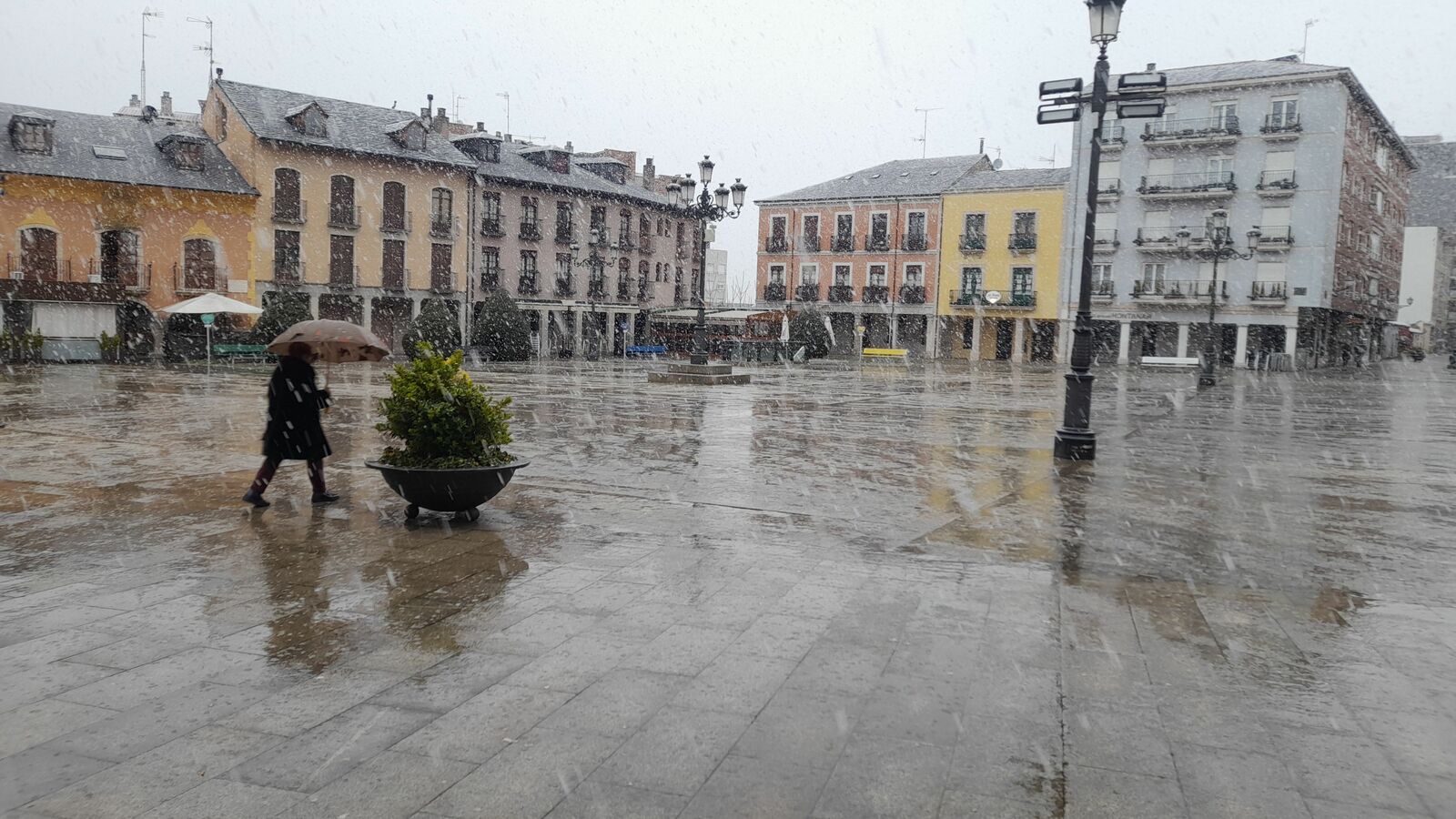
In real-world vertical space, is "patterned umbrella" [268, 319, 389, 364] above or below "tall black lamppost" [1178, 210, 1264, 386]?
below

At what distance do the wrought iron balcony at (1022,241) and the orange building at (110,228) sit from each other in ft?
113

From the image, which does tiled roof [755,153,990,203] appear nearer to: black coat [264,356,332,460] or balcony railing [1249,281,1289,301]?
balcony railing [1249,281,1289,301]

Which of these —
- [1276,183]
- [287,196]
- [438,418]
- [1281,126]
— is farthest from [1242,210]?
[438,418]

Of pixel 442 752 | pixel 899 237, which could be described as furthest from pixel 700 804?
pixel 899 237

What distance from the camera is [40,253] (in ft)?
Result: 105

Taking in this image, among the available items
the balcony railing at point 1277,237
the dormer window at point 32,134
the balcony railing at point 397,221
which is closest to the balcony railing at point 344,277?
the balcony railing at point 397,221

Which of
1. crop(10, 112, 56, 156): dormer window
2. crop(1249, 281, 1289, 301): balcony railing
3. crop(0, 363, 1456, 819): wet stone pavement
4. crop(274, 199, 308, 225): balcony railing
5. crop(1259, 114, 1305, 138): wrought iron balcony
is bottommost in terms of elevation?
crop(0, 363, 1456, 819): wet stone pavement

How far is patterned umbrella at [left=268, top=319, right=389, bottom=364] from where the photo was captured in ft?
25.3

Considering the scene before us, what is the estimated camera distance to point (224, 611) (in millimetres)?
4910

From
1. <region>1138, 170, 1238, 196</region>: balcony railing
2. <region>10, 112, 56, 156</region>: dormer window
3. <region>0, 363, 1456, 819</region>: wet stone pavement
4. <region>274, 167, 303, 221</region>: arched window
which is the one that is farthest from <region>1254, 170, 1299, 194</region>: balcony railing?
<region>10, 112, 56, 156</region>: dormer window

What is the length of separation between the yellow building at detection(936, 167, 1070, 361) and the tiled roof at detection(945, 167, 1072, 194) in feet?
0.15

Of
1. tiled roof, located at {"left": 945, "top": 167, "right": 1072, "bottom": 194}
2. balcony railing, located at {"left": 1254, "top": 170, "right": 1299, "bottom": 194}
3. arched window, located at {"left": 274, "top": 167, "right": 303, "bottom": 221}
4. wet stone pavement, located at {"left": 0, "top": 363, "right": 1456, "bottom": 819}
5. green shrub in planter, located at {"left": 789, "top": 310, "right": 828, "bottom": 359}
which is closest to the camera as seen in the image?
wet stone pavement, located at {"left": 0, "top": 363, "right": 1456, "bottom": 819}

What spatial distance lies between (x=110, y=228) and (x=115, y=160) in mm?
2472

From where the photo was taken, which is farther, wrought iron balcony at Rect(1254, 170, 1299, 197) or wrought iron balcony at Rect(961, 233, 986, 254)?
wrought iron balcony at Rect(961, 233, 986, 254)
